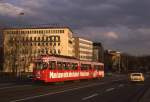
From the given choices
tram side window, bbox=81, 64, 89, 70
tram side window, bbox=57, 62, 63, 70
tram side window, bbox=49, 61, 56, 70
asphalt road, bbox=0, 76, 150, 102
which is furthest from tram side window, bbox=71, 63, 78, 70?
asphalt road, bbox=0, 76, 150, 102

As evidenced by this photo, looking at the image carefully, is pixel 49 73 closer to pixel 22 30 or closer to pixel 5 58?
pixel 5 58

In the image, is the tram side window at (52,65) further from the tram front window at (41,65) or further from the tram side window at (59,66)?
the tram side window at (59,66)

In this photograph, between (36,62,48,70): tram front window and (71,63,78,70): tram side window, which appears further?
(71,63,78,70): tram side window

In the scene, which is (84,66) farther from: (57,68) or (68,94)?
(68,94)

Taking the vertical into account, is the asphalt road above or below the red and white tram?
below

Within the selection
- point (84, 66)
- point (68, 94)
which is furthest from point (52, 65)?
point (68, 94)

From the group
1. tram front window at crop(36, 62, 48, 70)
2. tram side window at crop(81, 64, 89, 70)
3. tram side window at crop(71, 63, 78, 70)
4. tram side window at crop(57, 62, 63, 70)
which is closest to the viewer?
tram front window at crop(36, 62, 48, 70)

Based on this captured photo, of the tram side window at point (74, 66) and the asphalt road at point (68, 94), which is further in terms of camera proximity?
the tram side window at point (74, 66)

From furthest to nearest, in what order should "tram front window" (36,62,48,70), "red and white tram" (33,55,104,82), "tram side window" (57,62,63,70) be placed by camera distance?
"tram side window" (57,62,63,70)
"tram front window" (36,62,48,70)
"red and white tram" (33,55,104,82)

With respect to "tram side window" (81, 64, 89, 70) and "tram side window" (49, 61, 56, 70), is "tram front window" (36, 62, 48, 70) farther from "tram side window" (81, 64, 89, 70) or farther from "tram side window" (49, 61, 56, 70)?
"tram side window" (81, 64, 89, 70)

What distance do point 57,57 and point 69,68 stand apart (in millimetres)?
5546

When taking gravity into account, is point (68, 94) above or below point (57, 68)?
below

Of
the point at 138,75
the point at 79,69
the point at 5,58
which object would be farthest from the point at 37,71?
the point at 5,58

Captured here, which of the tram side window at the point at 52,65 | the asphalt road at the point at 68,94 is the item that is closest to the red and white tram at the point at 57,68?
the tram side window at the point at 52,65
